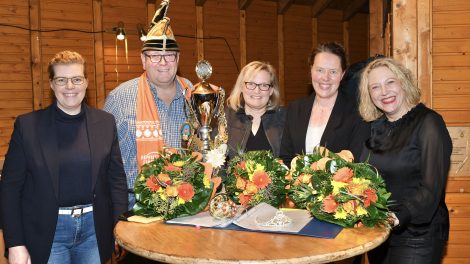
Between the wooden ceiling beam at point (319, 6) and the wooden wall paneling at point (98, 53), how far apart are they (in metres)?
4.53

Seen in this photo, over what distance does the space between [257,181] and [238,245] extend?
51 centimetres

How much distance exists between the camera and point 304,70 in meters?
9.88

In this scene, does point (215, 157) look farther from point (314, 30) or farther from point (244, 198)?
point (314, 30)

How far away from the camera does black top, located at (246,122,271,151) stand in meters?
2.92

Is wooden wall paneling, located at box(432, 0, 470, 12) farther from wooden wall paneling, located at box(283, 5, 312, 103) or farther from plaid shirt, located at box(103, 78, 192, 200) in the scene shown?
wooden wall paneling, located at box(283, 5, 312, 103)

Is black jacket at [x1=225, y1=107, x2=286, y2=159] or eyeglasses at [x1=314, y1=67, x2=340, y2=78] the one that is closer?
eyeglasses at [x1=314, y1=67, x2=340, y2=78]

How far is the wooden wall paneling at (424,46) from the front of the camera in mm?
3209

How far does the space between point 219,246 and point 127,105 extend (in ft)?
4.84

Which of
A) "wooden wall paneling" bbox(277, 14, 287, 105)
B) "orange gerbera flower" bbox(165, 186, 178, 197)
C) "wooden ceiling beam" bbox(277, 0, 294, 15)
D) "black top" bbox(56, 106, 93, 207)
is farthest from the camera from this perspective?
"wooden wall paneling" bbox(277, 14, 287, 105)

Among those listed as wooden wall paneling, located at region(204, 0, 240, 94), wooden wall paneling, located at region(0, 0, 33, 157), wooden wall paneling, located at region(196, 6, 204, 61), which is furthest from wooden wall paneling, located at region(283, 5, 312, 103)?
wooden wall paneling, located at region(0, 0, 33, 157)

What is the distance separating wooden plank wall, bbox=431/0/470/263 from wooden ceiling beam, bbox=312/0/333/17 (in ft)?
21.5

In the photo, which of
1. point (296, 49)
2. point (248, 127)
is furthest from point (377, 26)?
point (248, 127)

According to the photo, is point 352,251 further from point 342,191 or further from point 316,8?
point 316,8

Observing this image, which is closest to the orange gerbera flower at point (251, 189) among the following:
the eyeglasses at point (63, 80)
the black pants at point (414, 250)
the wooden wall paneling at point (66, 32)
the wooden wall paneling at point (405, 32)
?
the black pants at point (414, 250)
